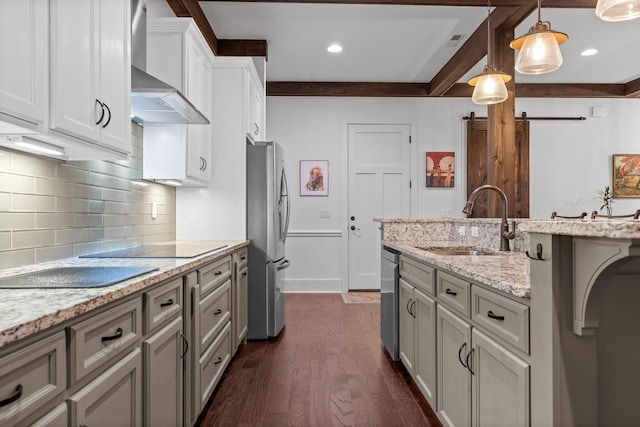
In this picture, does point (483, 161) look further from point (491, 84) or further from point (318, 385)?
point (318, 385)

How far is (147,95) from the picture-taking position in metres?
2.03

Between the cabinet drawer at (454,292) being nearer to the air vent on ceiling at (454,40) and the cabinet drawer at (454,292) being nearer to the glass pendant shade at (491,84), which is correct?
the glass pendant shade at (491,84)

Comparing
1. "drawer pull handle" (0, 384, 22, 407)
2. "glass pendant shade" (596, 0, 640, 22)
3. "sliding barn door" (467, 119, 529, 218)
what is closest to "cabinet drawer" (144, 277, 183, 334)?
"drawer pull handle" (0, 384, 22, 407)

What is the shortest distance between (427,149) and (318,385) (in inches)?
160

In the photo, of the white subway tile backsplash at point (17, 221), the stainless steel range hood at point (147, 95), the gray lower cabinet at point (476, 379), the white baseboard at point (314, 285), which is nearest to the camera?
the gray lower cabinet at point (476, 379)

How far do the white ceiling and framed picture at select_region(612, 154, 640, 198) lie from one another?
117 cm

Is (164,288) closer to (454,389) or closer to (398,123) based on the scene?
(454,389)

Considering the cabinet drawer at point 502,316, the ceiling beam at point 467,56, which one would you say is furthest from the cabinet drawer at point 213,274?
the ceiling beam at point 467,56

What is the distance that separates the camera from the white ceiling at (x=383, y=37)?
3.56 metres

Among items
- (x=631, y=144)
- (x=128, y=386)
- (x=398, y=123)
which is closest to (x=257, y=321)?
(x=128, y=386)

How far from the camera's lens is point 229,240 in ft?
11.1

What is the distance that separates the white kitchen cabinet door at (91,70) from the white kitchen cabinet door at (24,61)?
0.05m

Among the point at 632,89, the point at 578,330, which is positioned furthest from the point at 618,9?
the point at 632,89

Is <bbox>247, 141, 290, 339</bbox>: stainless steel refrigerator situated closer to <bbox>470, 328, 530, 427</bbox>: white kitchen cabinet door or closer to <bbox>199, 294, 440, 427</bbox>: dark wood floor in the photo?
<bbox>199, 294, 440, 427</bbox>: dark wood floor
